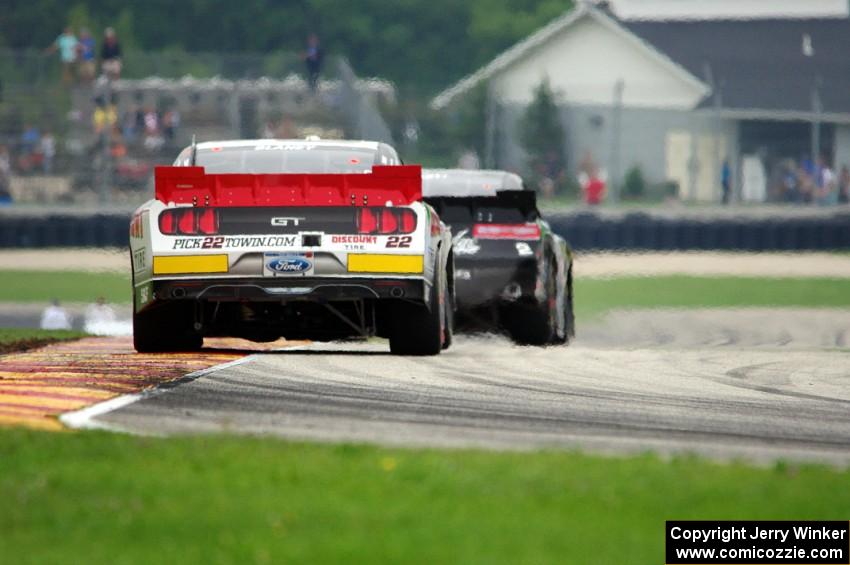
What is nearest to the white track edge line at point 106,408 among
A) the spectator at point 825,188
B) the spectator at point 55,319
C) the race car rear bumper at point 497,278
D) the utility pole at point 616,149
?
the race car rear bumper at point 497,278

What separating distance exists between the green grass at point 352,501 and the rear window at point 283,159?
5.16 meters

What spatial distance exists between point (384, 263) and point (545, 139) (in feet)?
85.9

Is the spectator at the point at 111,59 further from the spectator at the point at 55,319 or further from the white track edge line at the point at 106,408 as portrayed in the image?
the white track edge line at the point at 106,408

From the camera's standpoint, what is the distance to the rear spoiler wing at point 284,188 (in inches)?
461

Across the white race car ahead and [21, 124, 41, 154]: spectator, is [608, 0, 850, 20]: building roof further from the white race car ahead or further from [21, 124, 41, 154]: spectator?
the white race car ahead

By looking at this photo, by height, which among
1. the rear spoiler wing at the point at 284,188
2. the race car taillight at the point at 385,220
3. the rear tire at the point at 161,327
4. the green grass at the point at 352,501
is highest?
the rear spoiler wing at the point at 284,188

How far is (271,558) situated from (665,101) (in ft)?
141

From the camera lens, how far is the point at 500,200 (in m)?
14.8

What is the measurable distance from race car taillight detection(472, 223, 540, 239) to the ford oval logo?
3297mm

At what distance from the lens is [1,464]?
7.07 m

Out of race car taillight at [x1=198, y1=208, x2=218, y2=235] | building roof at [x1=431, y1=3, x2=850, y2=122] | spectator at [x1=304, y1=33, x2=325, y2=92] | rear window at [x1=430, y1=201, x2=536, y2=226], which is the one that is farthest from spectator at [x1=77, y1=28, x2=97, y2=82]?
race car taillight at [x1=198, y1=208, x2=218, y2=235]

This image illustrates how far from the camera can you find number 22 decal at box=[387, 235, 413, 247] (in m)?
11.7

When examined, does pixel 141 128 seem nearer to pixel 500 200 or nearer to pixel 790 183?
pixel 790 183

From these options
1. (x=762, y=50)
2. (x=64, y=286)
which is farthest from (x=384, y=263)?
(x=762, y=50)
